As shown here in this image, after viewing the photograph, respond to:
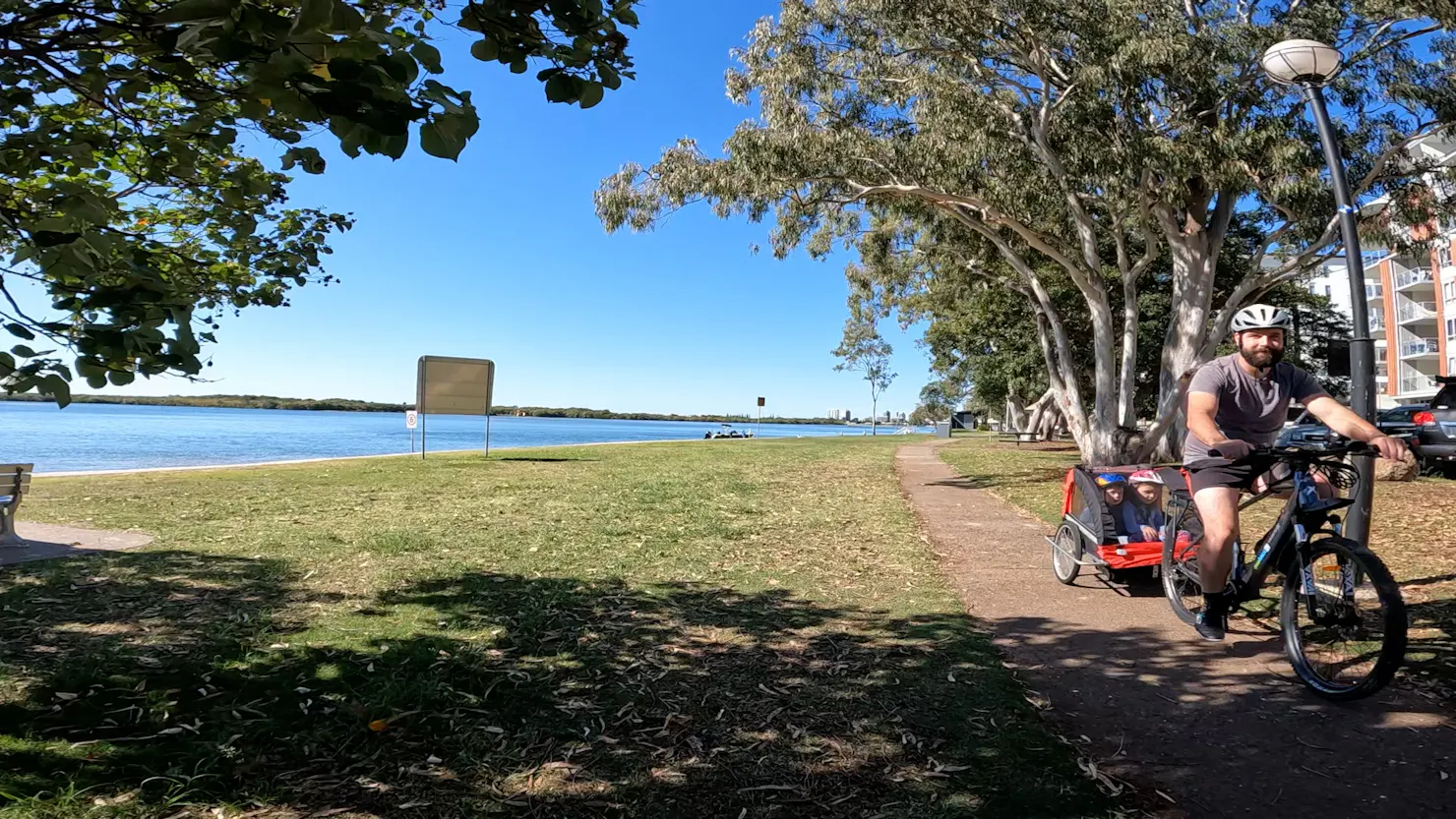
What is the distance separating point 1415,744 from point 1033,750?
1440 millimetres

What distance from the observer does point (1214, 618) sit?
13.1 feet

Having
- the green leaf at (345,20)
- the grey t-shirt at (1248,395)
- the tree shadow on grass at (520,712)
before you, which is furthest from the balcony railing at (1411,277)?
the green leaf at (345,20)

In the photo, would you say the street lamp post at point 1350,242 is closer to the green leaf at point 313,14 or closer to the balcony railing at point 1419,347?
the green leaf at point 313,14

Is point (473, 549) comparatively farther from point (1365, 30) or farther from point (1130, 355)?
point (1365, 30)

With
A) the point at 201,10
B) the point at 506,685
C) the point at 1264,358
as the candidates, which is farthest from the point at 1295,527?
the point at 201,10

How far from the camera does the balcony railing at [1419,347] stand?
4458 centimetres

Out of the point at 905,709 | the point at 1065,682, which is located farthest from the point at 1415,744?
the point at 905,709

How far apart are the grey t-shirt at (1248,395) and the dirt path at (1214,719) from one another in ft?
3.51

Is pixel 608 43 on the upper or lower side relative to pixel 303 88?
upper

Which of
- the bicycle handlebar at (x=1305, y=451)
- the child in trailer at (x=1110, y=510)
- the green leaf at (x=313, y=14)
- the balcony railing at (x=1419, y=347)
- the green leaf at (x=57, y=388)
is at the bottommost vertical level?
the child in trailer at (x=1110, y=510)

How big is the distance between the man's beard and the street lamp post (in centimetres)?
148

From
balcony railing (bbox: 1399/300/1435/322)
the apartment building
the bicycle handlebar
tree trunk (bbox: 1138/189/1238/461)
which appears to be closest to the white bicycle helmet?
the bicycle handlebar

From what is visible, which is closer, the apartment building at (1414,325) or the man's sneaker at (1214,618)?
the man's sneaker at (1214,618)

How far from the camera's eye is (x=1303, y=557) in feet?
11.8
